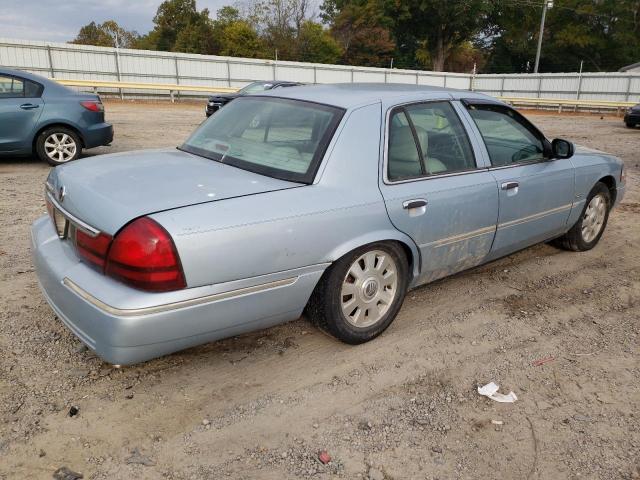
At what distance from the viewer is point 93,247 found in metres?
2.62

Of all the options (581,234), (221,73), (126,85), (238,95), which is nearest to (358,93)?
(581,234)

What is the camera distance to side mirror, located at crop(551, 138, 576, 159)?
4.43m

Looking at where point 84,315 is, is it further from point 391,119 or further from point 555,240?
point 555,240

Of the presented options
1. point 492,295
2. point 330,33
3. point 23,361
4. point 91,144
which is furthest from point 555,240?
point 330,33

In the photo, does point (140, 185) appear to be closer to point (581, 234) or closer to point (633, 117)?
point (581, 234)

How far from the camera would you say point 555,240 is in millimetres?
5320

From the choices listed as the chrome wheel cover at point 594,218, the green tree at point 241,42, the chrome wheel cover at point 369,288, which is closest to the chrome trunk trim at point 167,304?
the chrome wheel cover at point 369,288

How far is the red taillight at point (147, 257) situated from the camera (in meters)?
2.44

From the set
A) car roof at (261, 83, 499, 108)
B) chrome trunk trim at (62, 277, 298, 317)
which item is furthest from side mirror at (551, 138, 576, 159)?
chrome trunk trim at (62, 277, 298, 317)

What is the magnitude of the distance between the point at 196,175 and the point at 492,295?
8.17 ft

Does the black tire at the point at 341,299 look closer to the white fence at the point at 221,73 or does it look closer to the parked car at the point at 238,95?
the parked car at the point at 238,95

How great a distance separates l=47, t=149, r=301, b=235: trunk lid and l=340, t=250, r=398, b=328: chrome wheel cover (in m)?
0.65

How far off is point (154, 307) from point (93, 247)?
46 cm

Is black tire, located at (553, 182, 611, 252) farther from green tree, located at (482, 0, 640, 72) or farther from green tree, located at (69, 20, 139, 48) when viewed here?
green tree, located at (69, 20, 139, 48)
